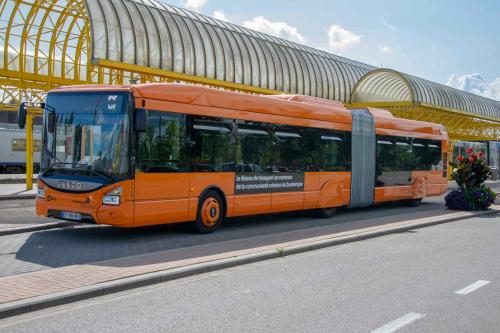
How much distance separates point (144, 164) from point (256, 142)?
3.36 metres

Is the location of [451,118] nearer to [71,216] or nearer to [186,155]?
[186,155]

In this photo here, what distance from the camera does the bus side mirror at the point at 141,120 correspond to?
34.4 feet

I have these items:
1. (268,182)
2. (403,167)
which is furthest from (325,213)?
(403,167)

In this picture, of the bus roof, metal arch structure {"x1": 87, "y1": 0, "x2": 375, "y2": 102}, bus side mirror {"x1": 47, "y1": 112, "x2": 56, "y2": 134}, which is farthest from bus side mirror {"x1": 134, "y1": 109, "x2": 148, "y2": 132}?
metal arch structure {"x1": 87, "y1": 0, "x2": 375, "y2": 102}

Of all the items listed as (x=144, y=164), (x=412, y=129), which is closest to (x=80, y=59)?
(x=412, y=129)

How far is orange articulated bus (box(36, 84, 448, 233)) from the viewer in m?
10.6

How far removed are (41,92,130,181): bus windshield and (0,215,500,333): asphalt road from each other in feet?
11.1

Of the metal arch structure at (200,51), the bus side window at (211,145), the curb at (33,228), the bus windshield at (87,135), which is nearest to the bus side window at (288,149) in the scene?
the bus side window at (211,145)

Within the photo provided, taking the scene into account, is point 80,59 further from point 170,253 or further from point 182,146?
point 170,253

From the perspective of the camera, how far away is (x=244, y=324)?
570 centimetres

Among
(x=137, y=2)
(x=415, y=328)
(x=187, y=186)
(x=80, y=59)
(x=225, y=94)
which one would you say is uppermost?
(x=137, y=2)

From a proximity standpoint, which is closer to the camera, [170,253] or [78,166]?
[170,253]

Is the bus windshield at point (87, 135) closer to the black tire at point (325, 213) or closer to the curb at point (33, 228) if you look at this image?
the curb at point (33, 228)

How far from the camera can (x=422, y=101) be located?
32.5 meters
